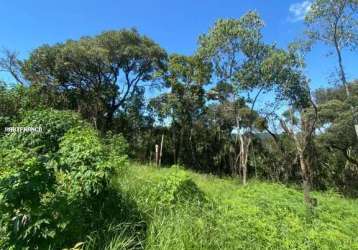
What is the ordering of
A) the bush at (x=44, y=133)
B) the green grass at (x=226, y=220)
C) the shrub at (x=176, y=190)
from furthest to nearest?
1. the bush at (x=44, y=133)
2. the shrub at (x=176, y=190)
3. the green grass at (x=226, y=220)

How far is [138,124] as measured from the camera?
20.5 metres

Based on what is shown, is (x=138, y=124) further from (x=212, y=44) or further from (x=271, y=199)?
(x=271, y=199)

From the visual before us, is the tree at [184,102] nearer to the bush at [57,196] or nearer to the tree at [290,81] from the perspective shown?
the tree at [290,81]

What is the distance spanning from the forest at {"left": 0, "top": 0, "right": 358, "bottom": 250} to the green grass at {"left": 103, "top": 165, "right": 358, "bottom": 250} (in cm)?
2

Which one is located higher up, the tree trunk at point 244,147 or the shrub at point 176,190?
the tree trunk at point 244,147

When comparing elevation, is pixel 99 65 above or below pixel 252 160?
above

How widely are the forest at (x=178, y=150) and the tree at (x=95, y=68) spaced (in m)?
0.06

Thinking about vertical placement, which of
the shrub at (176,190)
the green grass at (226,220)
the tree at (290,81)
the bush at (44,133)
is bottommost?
the green grass at (226,220)

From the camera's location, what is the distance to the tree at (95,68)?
19.1 m

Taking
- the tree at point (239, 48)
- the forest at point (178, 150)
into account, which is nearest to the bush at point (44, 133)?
the forest at point (178, 150)

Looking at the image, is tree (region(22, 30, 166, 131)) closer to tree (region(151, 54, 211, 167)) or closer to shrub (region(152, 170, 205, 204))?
tree (region(151, 54, 211, 167))

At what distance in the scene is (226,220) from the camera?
5367 millimetres

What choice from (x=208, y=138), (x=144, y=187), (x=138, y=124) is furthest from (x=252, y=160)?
(x=144, y=187)

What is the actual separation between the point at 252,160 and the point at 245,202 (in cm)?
1220
